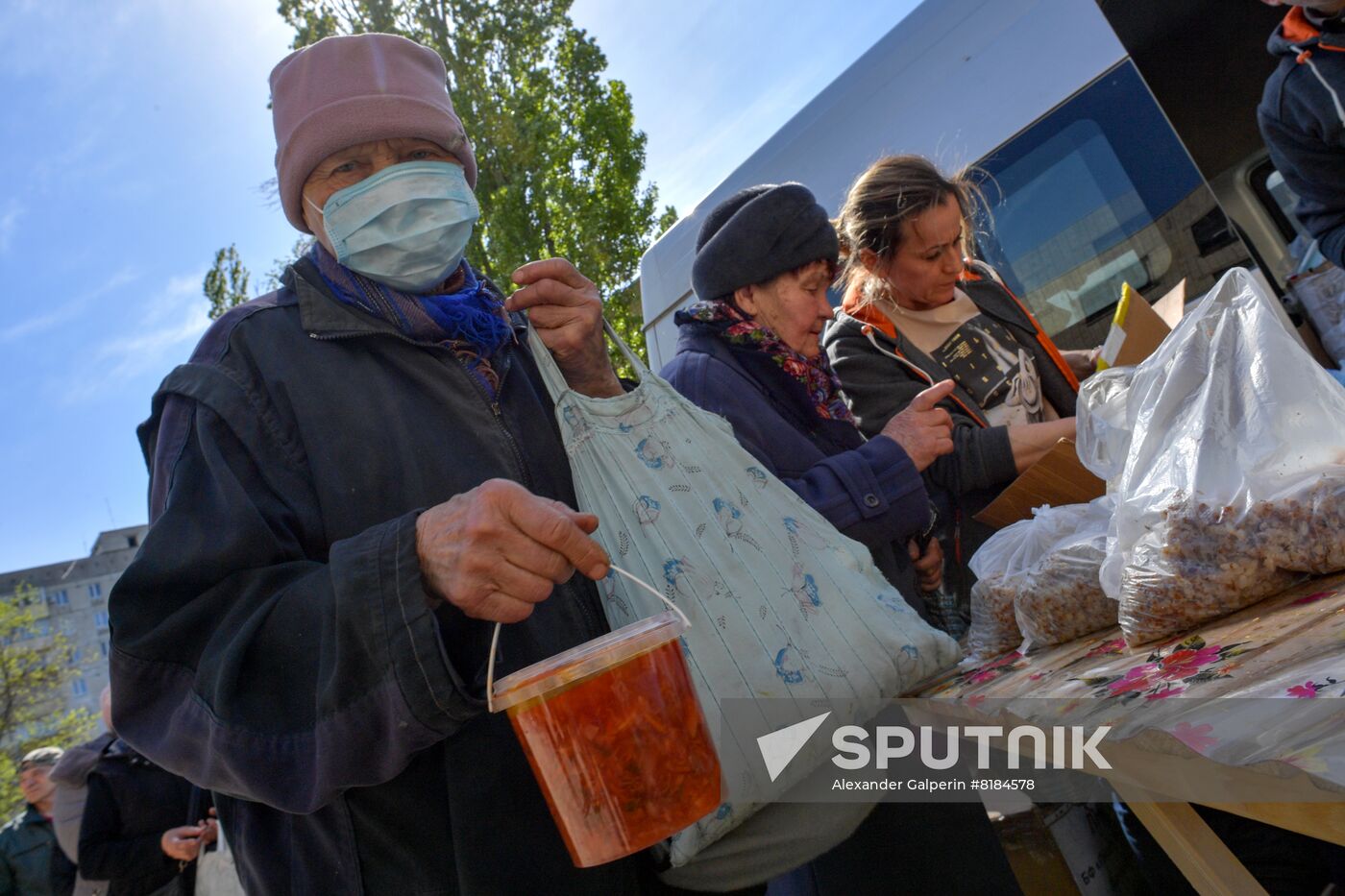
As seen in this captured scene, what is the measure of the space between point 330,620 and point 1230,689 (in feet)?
3.00

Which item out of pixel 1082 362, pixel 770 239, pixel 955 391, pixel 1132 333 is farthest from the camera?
pixel 1082 362

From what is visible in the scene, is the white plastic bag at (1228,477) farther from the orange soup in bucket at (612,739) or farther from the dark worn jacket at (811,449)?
the orange soup in bucket at (612,739)

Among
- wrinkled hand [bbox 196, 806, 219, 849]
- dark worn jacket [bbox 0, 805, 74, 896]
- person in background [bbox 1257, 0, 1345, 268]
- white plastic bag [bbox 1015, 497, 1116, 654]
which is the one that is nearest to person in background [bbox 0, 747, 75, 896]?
dark worn jacket [bbox 0, 805, 74, 896]

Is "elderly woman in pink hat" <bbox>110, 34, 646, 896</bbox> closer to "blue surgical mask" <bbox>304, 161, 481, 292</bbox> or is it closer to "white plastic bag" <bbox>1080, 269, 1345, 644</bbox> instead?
"blue surgical mask" <bbox>304, 161, 481, 292</bbox>

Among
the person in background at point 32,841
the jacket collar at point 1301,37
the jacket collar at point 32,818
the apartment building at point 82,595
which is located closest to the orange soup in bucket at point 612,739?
the jacket collar at point 1301,37

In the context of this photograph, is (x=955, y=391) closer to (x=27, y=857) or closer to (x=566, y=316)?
(x=566, y=316)

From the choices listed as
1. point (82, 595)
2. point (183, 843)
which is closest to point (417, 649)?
point (183, 843)

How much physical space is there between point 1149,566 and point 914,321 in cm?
154

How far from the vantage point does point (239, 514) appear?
3.78 ft

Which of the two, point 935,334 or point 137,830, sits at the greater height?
point 935,334

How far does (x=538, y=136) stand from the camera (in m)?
10.8

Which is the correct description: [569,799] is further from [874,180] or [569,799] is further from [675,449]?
[874,180]

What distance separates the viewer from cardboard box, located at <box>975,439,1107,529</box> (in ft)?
6.15

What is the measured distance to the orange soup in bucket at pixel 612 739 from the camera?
97 cm
